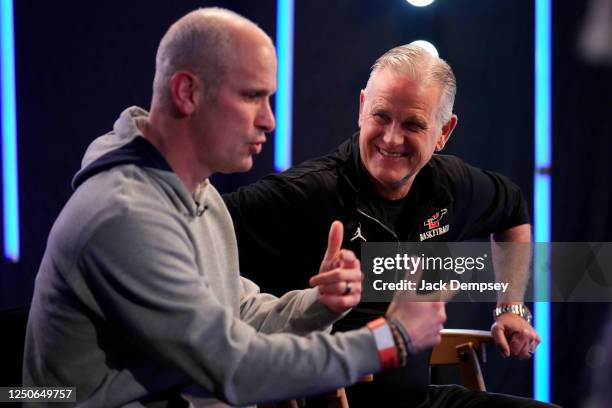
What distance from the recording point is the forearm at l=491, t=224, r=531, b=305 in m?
2.65

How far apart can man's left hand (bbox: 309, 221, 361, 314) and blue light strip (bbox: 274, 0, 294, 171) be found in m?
1.75

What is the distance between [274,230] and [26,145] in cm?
108

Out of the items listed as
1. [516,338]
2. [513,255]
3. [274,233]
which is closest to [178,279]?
[274,233]

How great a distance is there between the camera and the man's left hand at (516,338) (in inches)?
93.1

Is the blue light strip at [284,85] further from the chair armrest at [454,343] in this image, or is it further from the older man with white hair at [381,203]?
the chair armrest at [454,343]

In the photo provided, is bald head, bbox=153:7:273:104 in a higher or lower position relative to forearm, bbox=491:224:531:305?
higher

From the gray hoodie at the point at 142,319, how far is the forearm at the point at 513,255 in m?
1.41

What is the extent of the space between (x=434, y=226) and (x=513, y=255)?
0.44m

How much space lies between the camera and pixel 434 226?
2414 mm

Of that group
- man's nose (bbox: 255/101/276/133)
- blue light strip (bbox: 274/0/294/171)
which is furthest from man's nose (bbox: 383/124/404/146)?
blue light strip (bbox: 274/0/294/171)

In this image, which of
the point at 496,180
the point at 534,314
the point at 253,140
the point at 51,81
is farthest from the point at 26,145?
the point at 534,314

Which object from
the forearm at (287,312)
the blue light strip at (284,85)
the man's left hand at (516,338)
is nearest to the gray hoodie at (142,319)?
the forearm at (287,312)

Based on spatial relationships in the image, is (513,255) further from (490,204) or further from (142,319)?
(142,319)

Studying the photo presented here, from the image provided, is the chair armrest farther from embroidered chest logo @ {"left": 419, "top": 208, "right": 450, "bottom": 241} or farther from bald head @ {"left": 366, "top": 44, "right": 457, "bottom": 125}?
bald head @ {"left": 366, "top": 44, "right": 457, "bottom": 125}
